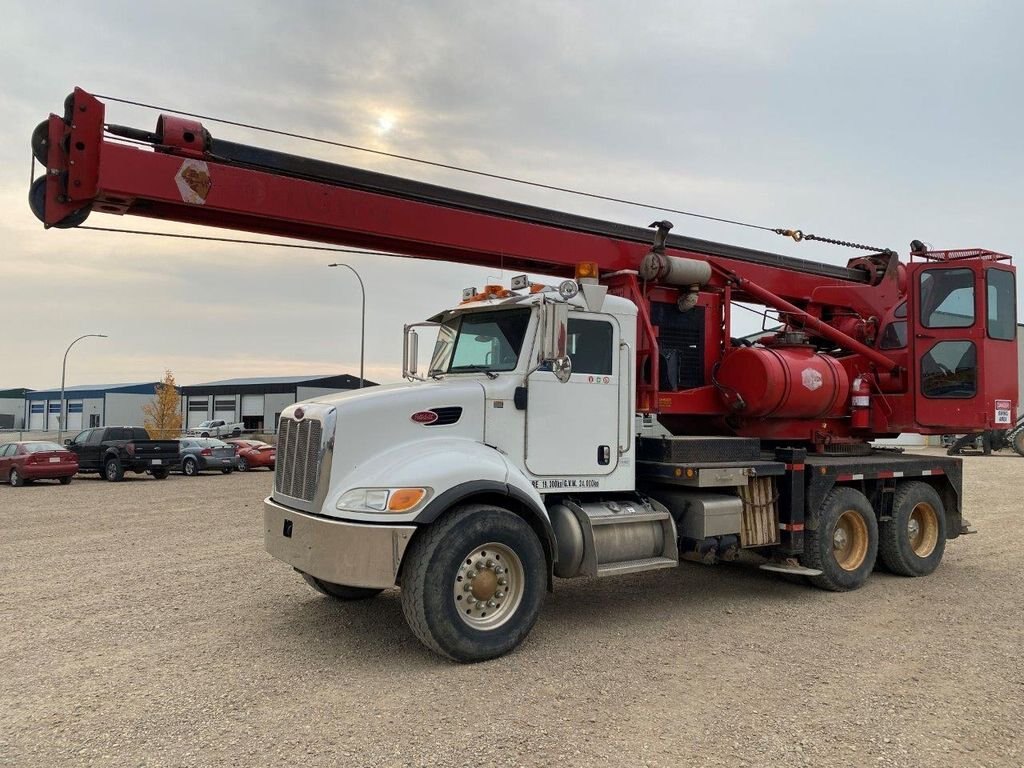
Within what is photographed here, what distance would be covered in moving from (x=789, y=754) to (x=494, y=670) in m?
2.13

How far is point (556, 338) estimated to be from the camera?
608 cm

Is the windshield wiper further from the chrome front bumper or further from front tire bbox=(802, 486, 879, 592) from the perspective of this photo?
front tire bbox=(802, 486, 879, 592)

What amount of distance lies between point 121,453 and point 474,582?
21.6 m

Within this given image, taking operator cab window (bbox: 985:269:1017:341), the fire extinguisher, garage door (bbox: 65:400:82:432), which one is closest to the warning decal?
the fire extinguisher

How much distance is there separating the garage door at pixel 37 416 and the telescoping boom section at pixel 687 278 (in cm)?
9752

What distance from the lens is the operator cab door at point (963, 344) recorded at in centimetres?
898

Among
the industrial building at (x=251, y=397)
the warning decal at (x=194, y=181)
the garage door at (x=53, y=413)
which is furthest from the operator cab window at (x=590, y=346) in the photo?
the garage door at (x=53, y=413)

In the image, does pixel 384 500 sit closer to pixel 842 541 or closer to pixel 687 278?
pixel 687 278

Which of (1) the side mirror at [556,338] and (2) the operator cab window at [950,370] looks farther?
(2) the operator cab window at [950,370]

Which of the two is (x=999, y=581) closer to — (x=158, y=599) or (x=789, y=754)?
(x=789, y=754)

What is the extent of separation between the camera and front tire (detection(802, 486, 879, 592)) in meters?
7.98

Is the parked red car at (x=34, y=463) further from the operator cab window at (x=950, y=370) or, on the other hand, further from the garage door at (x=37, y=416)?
the garage door at (x=37, y=416)

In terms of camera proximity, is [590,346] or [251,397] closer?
[590,346]

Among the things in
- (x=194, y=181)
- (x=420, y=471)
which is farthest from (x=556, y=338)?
(x=194, y=181)
